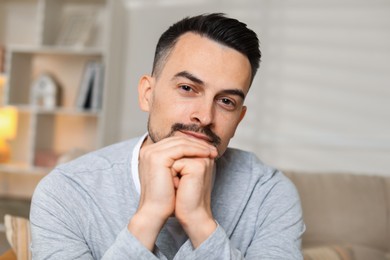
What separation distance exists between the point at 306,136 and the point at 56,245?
2.80 metres

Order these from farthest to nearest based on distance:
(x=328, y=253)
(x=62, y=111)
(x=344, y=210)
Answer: (x=62, y=111)
(x=344, y=210)
(x=328, y=253)

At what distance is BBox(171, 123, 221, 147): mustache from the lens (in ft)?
4.71

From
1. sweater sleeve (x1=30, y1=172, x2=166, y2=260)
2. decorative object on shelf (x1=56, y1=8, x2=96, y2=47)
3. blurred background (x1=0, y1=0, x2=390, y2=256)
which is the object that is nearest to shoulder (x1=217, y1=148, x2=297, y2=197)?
sweater sleeve (x1=30, y1=172, x2=166, y2=260)

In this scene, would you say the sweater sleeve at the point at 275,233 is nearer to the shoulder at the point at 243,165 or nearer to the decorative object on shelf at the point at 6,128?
the shoulder at the point at 243,165

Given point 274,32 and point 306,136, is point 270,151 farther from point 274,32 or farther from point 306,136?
point 274,32

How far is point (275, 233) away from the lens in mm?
1524

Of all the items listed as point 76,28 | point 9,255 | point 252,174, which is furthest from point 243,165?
point 76,28

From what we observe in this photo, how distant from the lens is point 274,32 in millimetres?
4031

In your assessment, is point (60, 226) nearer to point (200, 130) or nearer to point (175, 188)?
point (175, 188)

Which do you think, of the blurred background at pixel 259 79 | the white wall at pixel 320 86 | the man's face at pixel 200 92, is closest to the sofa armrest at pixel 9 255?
the man's face at pixel 200 92

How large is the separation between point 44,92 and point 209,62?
304cm

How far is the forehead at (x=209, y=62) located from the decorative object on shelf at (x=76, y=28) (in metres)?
2.81

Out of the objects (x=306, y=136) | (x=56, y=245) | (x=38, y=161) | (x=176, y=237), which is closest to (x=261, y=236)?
(x=176, y=237)

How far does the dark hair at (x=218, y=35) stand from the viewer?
151cm
